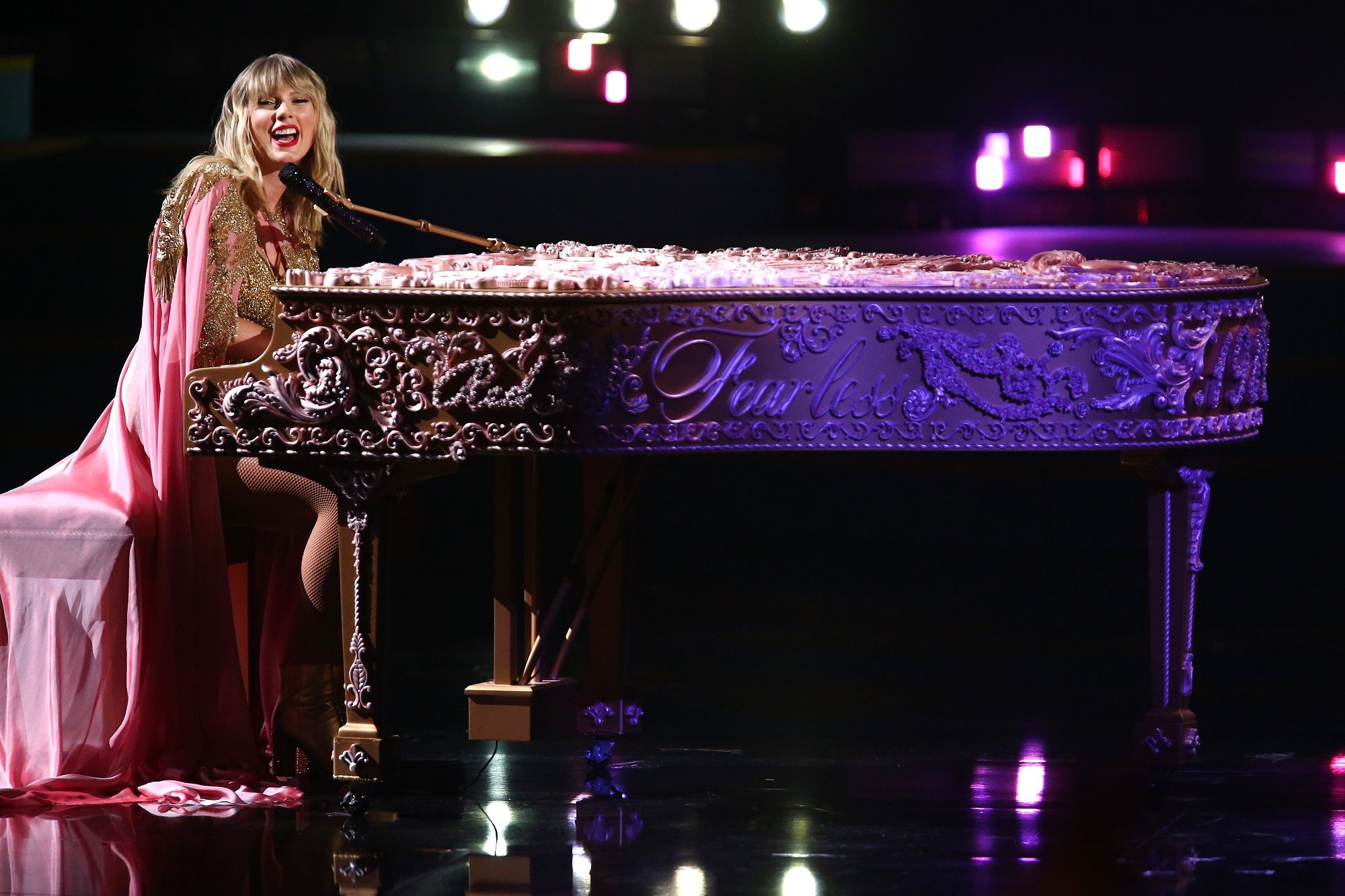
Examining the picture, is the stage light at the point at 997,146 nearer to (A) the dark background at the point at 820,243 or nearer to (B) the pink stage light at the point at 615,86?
(A) the dark background at the point at 820,243

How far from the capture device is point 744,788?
341cm

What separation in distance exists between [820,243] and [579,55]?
5.93 feet

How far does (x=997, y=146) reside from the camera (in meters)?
7.22

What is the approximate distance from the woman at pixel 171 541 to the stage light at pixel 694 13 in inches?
178

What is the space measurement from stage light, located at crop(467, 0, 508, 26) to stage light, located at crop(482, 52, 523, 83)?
7.0 inches

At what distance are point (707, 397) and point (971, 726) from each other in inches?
51.1

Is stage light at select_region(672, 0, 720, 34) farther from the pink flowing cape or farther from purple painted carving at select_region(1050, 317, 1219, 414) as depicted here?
purple painted carving at select_region(1050, 317, 1219, 414)

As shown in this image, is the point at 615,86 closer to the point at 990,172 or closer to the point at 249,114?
the point at 990,172

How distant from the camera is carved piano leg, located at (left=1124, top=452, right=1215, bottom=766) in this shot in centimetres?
320

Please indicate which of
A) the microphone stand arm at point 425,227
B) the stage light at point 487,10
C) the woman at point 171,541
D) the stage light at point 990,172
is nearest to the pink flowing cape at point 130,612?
the woman at point 171,541

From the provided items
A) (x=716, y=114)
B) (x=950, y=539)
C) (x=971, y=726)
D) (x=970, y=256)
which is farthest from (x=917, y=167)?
(x=970, y=256)

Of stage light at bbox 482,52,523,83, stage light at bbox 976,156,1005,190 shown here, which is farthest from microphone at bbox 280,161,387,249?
stage light at bbox 482,52,523,83

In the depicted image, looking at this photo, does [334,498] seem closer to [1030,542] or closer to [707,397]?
[707,397]

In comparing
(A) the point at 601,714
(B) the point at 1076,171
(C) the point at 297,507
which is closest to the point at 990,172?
(B) the point at 1076,171
